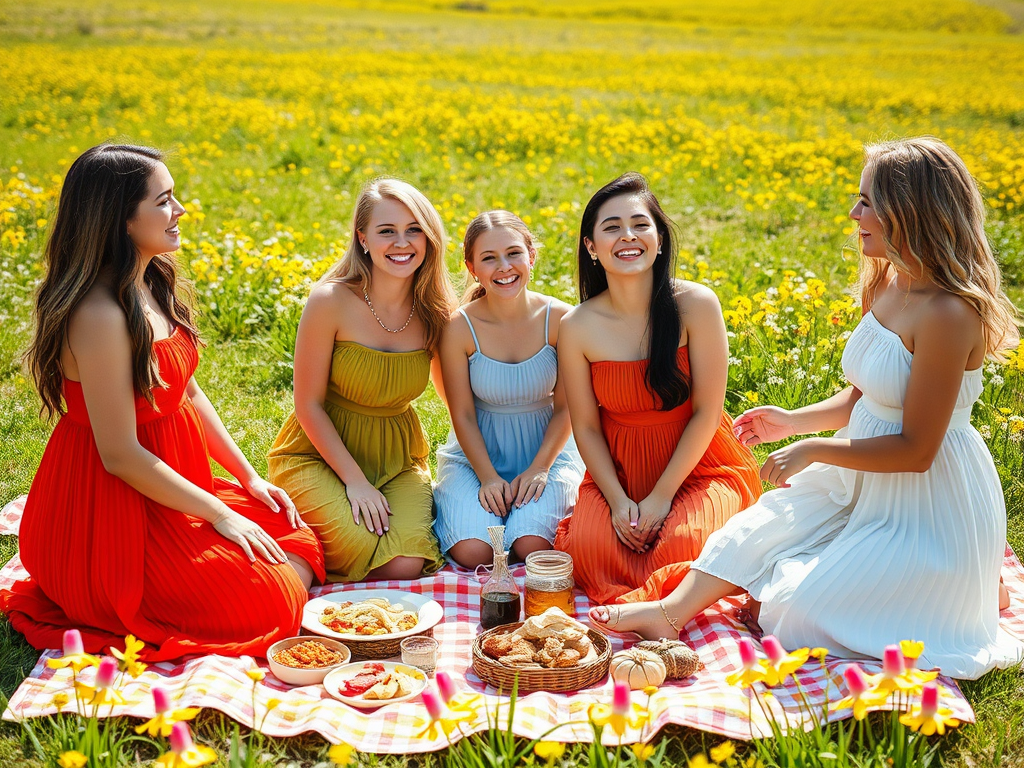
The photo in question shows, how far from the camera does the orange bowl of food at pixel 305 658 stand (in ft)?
10.7

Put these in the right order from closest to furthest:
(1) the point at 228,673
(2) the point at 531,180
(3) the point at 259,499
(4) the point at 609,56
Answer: (1) the point at 228,673
(3) the point at 259,499
(2) the point at 531,180
(4) the point at 609,56

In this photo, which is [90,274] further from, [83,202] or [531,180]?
[531,180]

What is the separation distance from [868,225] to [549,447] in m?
1.73

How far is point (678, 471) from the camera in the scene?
4.08 meters

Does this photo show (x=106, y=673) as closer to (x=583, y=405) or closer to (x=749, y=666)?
(x=749, y=666)

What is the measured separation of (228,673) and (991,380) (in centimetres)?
443

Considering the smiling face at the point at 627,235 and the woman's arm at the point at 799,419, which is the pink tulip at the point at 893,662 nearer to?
the woman's arm at the point at 799,419

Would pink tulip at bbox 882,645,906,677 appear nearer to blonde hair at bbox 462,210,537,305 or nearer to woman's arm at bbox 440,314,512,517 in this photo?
woman's arm at bbox 440,314,512,517

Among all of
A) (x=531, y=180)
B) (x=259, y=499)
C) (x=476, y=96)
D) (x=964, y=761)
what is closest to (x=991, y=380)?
(x=964, y=761)

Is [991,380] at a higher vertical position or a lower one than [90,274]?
lower

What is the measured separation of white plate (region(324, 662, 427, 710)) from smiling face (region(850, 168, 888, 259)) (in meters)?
Result: 2.10

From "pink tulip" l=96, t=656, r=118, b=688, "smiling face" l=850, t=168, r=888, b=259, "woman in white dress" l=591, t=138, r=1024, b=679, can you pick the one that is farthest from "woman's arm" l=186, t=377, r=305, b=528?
"smiling face" l=850, t=168, r=888, b=259

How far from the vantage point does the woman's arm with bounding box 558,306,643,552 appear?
4.13 m

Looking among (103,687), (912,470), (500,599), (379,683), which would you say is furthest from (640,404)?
(103,687)
